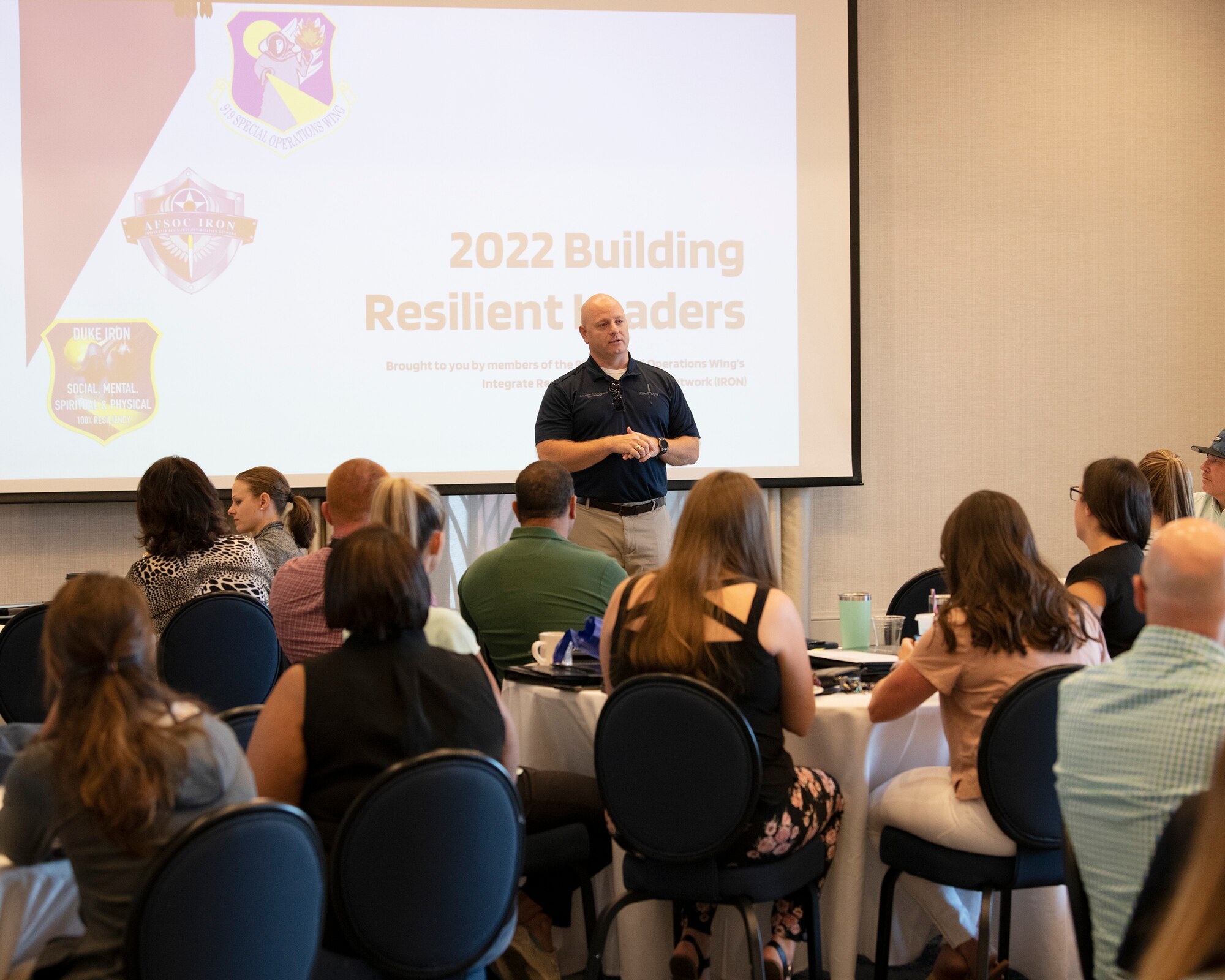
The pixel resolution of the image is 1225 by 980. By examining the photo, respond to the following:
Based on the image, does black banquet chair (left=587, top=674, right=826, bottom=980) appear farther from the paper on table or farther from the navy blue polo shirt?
the navy blue polo shirt

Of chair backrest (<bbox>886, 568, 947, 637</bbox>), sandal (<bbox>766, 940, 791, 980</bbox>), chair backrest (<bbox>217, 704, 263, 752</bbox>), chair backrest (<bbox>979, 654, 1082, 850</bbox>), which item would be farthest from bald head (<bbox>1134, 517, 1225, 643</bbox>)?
chair backrest (<bbox>886, 568, 947, 637</bbox>)

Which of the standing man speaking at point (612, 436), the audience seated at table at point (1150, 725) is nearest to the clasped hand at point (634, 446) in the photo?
the standing man speaking at point (612, 436)

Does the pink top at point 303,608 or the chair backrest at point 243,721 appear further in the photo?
the pink top at point 303,608

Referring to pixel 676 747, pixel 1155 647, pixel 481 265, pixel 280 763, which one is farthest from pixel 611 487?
pixel 1155 647

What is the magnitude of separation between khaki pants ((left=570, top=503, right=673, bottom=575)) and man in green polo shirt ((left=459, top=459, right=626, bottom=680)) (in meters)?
1.29

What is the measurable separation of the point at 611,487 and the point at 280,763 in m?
2.73

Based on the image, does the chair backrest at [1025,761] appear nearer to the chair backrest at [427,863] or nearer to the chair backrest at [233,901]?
the chair backrest at [427,863]

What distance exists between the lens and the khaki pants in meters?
4.58

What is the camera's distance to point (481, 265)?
567 centimetres

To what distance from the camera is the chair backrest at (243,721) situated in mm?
2227

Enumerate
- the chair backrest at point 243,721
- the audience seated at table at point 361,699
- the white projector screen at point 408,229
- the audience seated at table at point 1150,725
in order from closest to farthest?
the audience seated at table at point 1150,725
the audience seated at table at point 361,699
the chair backrest at point 243,721
the white projector screen at point 408,229

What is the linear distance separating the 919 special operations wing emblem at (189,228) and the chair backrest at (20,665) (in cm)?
246

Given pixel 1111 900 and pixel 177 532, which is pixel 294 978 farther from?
pixel 177 532

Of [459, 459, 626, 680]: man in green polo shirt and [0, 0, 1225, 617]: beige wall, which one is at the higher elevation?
[0, 0, 1225, 617]: beige wall
